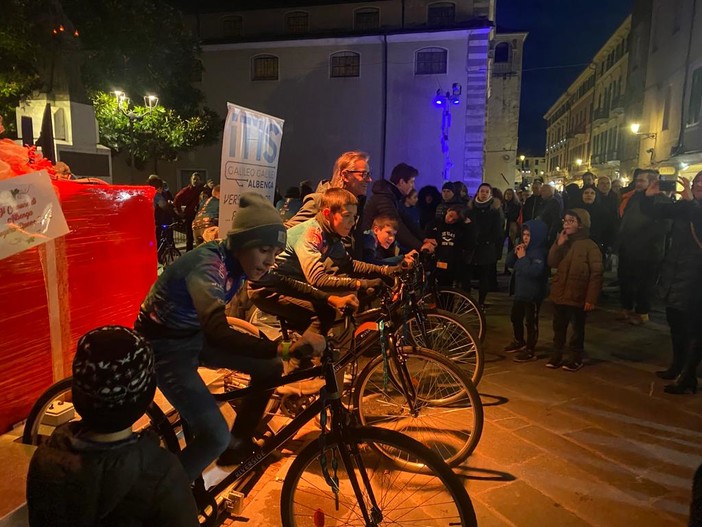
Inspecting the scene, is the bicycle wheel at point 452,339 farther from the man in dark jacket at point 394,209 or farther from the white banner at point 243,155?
the white banner at point 243,155

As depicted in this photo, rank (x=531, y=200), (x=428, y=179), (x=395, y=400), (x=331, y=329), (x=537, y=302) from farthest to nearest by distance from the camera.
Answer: (x=428, y=179) < (x=531, y=200) < (x=537, y=302) < (x=331, y=329) < (x=395, y=400)

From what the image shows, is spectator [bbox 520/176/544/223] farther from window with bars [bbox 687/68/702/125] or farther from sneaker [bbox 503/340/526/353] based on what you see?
window with bars [bbox 687/68/702/125]

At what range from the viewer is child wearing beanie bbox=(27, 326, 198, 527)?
1429 mm

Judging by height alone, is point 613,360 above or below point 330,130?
below

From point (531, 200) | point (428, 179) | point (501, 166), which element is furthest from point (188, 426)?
point (501, 166)

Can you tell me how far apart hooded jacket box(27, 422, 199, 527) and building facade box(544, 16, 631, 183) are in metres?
37.3

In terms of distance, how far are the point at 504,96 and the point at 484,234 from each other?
36727 mm

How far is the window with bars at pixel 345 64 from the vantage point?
86.0 feet

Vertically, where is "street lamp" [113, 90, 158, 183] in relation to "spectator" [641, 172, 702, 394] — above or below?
above

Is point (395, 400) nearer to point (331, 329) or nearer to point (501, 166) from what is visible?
point (331, 329)

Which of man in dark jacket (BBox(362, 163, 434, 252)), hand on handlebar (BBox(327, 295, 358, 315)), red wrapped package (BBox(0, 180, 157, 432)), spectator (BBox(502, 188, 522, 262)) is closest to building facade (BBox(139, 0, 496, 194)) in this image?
spectator (BBox(502, 188, 522, 262))

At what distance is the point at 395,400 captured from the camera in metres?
3.88

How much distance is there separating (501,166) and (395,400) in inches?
1530

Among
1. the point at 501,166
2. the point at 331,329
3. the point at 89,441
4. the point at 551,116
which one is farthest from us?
the point at 551,116
